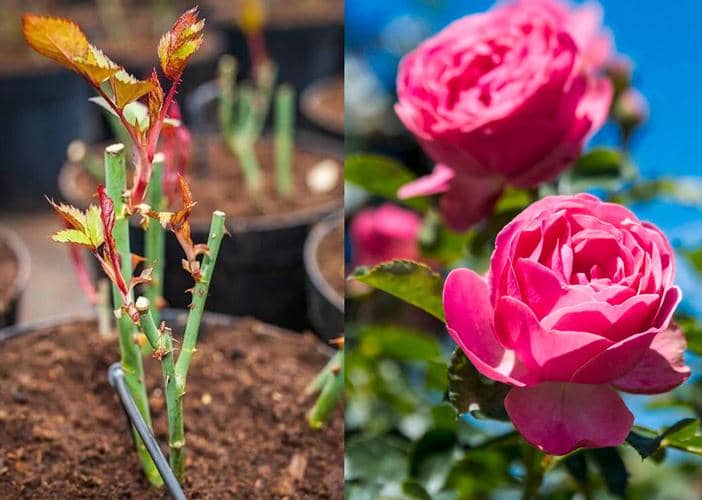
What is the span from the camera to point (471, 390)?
60 centimetres

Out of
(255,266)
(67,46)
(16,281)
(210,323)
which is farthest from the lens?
(16,281)

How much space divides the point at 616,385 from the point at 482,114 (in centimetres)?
22

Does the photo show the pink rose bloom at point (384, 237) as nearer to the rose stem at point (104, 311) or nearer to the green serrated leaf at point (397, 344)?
the green serrated leaf at point (397, 344)

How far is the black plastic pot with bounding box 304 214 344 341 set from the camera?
95 centimetres

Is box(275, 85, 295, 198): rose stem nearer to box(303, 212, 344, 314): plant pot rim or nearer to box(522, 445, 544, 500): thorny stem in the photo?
box(303, 212, 344, 314): plant pot rim

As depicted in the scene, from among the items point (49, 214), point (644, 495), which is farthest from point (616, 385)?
point (49, 214)

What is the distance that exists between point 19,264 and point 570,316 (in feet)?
3.48

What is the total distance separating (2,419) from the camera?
0.65m

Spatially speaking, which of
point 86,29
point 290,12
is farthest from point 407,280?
point 290,12

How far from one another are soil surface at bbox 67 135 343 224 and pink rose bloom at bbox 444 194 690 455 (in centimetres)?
83

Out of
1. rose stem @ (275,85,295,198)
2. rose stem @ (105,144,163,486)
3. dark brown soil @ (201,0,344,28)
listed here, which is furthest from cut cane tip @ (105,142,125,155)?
dark brown soil @ (201,0,344,28)

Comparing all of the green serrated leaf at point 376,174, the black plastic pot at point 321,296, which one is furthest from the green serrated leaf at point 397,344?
the green serrated leaf at point 376,174

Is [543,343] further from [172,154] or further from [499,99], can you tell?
[172,154]

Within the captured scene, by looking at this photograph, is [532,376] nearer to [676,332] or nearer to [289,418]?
[676,332]
